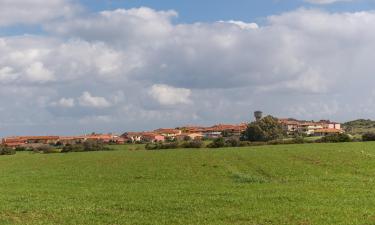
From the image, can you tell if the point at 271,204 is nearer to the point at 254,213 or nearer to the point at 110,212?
the point at 254,213

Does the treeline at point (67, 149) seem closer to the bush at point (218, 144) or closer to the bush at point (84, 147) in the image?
the bush at point (84, 147)

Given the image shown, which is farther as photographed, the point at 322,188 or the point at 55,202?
the point at 322,188

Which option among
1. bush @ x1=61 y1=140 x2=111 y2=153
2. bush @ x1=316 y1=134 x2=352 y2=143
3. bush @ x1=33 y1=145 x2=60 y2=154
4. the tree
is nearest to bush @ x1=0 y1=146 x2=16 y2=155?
bush @ x1=33 y1=145 x2=60 y2=154

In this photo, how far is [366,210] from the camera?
1931cm

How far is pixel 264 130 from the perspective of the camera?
137m

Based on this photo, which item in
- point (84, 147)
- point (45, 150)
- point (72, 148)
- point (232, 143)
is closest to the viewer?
point (232, 143)

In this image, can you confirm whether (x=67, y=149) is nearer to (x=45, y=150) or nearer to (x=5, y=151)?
(x=45, y=150)

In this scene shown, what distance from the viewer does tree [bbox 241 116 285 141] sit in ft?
448

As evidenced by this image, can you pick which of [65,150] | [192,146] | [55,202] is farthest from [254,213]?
[65,150]

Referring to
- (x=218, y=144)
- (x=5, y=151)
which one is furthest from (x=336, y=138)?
(x=5, y=151)

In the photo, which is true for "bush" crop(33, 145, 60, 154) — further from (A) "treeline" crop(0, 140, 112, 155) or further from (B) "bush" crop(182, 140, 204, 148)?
(B) "bush" crop(182, 140, 204, 148)

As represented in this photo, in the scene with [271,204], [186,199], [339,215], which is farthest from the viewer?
[186,199]

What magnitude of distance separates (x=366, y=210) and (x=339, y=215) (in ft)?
4.97

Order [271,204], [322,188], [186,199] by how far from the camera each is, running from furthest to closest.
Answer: [322,188]
[186,199]
[271,204]
